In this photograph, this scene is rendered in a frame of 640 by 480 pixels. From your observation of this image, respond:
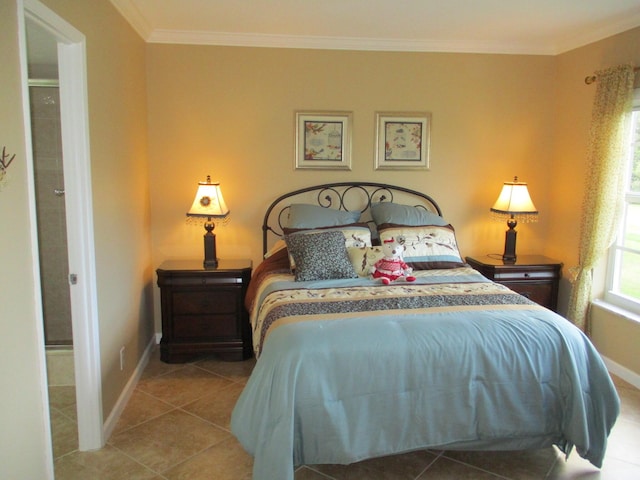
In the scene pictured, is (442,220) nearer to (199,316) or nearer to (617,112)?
(617,112)

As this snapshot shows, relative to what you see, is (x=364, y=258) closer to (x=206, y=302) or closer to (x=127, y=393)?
(x=206, y=302)

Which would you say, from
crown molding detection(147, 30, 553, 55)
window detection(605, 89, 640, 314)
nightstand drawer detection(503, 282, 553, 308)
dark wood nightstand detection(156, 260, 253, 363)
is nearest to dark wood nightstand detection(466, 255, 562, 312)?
nightstand drawer detection(503, 282, 553, 308)

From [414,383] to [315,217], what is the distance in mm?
1789

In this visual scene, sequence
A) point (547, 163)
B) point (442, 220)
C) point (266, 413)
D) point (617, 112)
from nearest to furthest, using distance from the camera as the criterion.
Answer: point (266, 413) < point (617, 112) < point (442, 220) < point (547, 163)

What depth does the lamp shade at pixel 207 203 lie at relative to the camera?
367cm

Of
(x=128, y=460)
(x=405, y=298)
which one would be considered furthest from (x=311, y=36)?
(x=128, y=460)

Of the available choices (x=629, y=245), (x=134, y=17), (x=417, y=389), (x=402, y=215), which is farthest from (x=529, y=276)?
(x=134, y=17)

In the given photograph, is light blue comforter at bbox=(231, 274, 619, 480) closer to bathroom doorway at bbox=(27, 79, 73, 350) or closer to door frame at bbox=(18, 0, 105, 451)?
door frame at bbox=(18, 0, 105, 451)

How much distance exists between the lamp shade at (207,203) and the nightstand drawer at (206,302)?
1.89ft

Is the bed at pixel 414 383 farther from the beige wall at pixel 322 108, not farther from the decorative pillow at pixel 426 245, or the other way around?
the beige wall at pixel 322 108

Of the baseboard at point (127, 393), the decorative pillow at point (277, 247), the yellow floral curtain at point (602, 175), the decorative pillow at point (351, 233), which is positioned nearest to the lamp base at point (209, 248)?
the decorative pillow at point (277, 247)

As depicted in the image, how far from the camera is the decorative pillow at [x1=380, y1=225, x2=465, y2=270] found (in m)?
3.52

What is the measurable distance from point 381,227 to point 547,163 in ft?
5.48

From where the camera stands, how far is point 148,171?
12.7 feet
